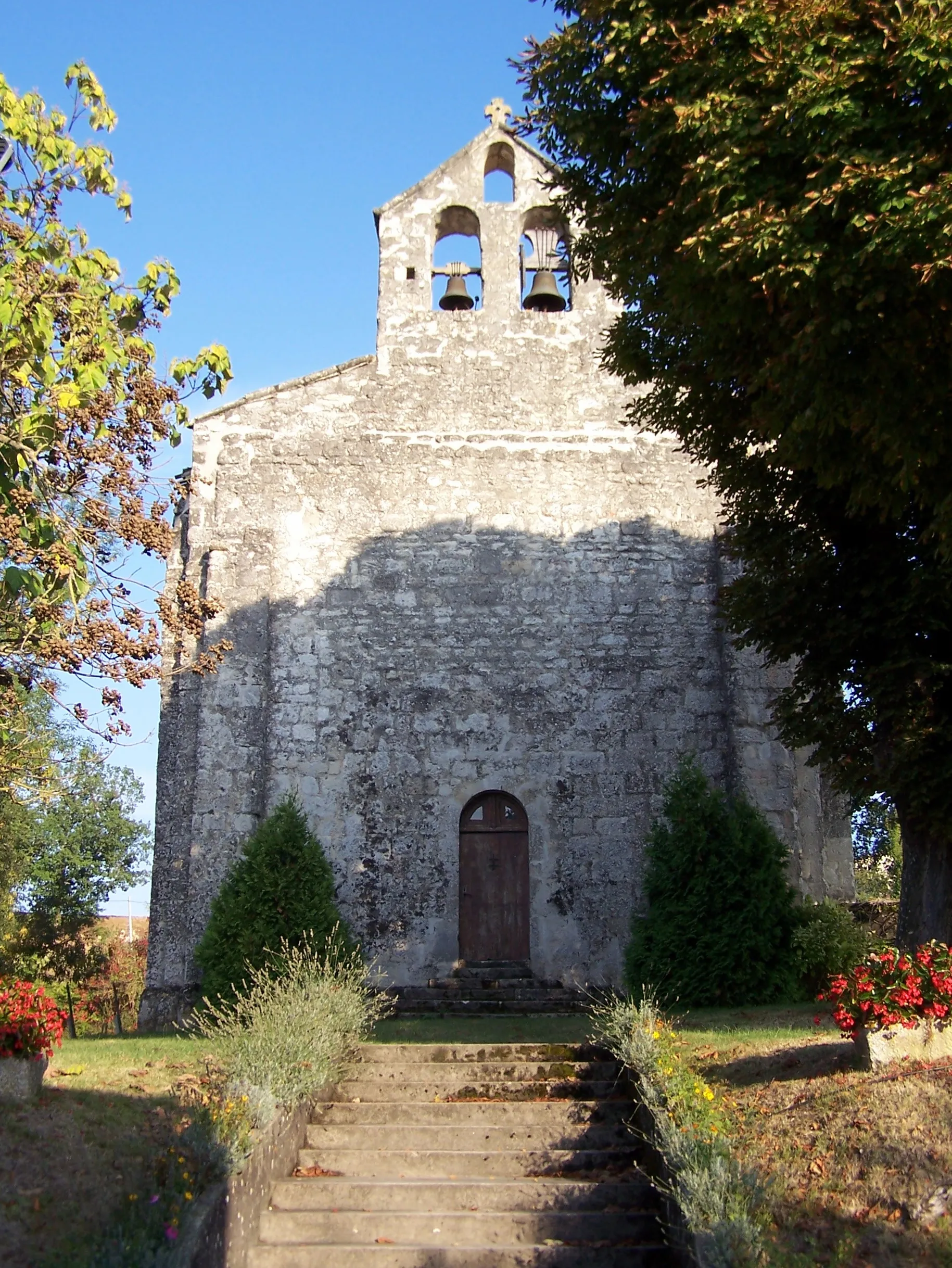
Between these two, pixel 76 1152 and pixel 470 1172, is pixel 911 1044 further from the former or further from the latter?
pixel 76 1152

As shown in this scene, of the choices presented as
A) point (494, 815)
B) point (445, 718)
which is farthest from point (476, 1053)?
point (445, 718)

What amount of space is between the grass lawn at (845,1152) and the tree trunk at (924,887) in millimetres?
1282

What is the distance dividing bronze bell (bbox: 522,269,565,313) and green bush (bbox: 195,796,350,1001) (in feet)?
24.7

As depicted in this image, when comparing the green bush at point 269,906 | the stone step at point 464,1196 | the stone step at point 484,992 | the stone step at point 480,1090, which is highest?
the green bush at point 269,906

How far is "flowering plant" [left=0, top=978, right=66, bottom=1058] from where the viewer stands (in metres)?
6.98

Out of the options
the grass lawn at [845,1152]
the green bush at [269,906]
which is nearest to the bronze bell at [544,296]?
the green bush at [269,906]

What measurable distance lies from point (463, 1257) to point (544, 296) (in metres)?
12.2

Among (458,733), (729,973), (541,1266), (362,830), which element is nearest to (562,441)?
(458,733)

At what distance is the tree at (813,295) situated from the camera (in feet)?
21.0

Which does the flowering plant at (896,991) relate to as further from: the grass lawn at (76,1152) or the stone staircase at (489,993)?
the stone staircase at (489,993)

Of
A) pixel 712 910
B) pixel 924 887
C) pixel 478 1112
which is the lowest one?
pixel 478 1112

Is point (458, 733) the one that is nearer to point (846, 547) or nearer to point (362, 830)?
point (362, 830)

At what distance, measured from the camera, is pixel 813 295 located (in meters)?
6.52

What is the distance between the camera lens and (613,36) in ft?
24.1
